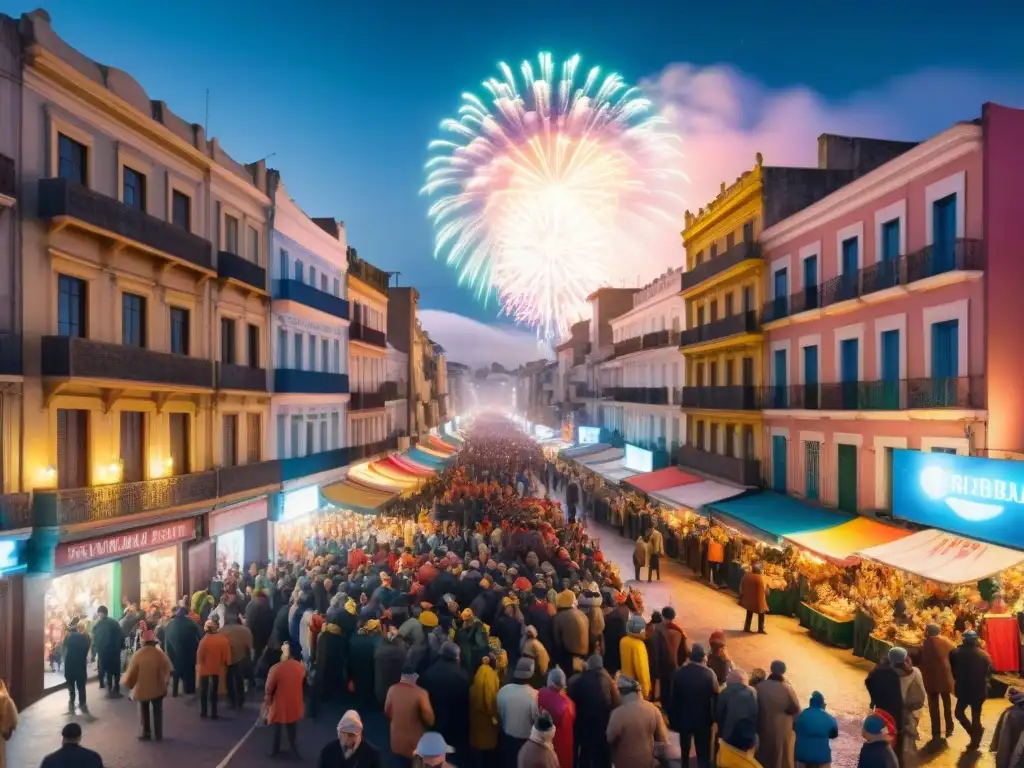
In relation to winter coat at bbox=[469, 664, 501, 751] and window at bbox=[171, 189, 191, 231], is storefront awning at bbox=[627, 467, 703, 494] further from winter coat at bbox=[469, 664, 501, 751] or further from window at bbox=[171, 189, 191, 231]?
winter coat at bbox=[469, 664, 501, 751]

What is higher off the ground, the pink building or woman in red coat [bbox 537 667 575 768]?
the pink building

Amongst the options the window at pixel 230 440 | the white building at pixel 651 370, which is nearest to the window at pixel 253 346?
the window at pixel 230 440

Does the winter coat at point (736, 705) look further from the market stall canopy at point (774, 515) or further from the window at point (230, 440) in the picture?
the window at point (230, 440)

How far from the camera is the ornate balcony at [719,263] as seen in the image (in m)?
27.8

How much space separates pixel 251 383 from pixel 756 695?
18.5m

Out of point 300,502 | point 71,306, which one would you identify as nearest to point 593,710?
→ point 71,306

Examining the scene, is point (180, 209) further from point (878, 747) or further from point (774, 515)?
point (878, 747)

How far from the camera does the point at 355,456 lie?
115 ft

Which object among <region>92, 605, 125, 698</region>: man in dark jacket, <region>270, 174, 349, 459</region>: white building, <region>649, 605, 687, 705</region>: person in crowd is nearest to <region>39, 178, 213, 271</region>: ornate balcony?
<region>270, 174, 349, 459</region>: white building

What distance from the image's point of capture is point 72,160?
54.4ft

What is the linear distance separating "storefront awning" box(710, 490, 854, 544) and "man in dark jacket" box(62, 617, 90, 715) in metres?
15.2

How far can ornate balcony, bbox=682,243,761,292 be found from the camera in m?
27.8

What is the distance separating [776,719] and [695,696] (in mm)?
1071

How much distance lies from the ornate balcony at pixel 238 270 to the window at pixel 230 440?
3.98 m
